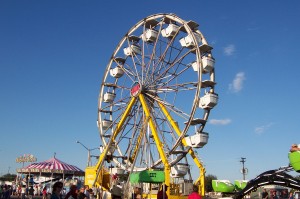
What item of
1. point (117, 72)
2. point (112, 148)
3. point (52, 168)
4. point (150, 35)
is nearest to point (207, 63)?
point (150, 35)

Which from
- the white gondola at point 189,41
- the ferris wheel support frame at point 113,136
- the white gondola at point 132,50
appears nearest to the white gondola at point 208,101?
the white gondola at point 189,41

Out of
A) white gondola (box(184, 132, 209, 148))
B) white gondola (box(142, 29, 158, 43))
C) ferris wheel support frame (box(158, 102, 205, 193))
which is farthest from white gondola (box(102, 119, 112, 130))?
white gondola (box(184, 132, 209, 148))

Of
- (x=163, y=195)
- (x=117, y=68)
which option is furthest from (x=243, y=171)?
(x=163, y=195)

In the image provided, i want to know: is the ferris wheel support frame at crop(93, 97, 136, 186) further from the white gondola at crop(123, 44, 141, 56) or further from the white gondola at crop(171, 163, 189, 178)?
the white gondola at crop(171, 163, 189, 178)

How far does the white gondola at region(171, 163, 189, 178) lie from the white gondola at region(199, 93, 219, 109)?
4278mm

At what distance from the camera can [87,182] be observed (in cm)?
3069

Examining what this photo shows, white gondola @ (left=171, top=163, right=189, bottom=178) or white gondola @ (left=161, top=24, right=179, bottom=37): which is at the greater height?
white gondola @ (left=161, top=24, right=179, bottom=37)

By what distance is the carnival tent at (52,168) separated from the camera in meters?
49.2

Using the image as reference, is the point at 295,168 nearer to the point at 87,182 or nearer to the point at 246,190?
the point at 246,190

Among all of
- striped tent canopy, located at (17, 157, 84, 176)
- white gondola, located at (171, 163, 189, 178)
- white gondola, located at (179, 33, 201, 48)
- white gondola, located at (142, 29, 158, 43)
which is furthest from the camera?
striped tent canopy, located at (17, 157, 84, 176)

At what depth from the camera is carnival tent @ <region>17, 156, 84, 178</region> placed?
49156 millimetres

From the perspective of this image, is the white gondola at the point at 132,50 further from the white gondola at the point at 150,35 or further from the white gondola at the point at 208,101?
the white gondola at the point at 208,101

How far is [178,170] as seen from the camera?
26047mm

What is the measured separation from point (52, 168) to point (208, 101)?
96.4 feet
